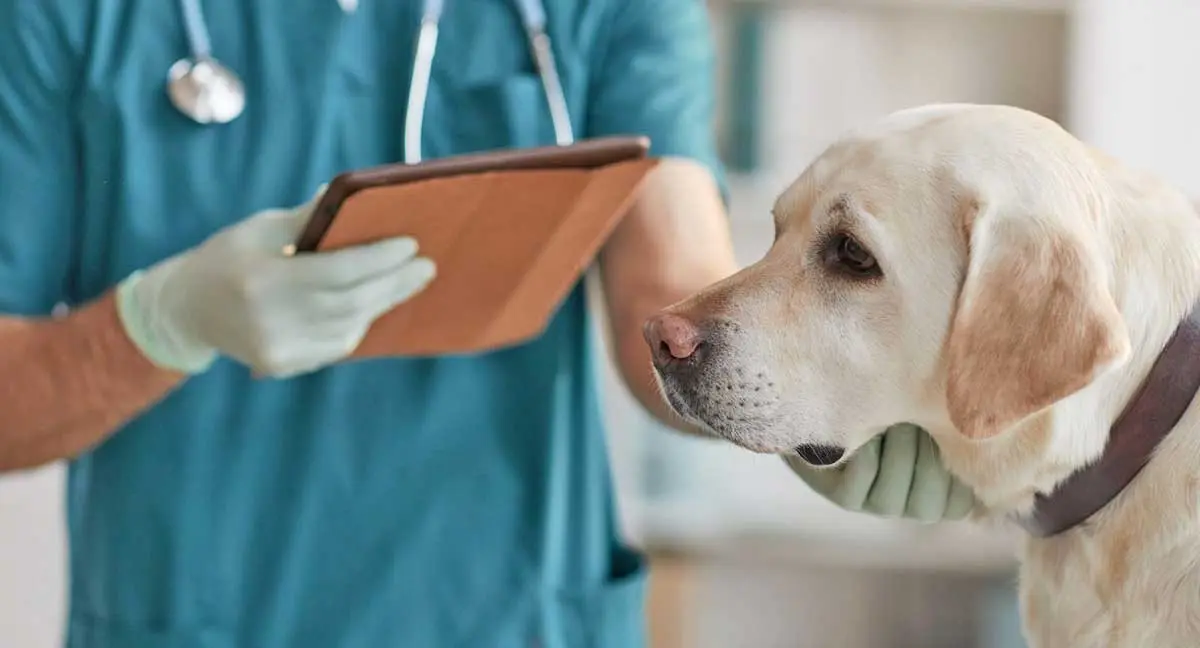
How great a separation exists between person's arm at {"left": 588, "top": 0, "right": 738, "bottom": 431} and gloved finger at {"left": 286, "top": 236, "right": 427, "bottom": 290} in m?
0.20

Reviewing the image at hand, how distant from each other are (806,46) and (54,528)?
144 centimetres

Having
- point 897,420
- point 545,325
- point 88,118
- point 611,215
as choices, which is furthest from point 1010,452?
point 88,118

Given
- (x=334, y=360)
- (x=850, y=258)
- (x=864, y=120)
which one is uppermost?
(x=850, y=258)

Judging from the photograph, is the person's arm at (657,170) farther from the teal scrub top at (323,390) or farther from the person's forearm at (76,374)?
the person's forearm at (76,374)

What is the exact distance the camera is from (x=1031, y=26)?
2.14 metres

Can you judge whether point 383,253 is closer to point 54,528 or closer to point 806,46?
point 54,528

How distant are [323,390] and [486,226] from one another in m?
0.25

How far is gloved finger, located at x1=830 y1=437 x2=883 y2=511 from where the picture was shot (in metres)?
0.77

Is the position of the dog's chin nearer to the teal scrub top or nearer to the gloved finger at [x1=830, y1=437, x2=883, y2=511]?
the gloved finger at [x1=830, y1=437, x2=883, y2=511]

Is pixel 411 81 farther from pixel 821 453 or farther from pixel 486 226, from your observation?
pixel 821 453

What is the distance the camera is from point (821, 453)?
76cm

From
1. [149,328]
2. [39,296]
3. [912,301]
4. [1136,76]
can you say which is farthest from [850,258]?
[1136,76]

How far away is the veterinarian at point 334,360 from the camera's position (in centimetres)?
98

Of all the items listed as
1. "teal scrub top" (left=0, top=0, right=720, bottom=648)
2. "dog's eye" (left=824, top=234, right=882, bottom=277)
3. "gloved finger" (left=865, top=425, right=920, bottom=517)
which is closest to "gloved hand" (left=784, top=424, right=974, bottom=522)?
"gloved finger" (left=865, top=425, right=920, bottom=517)
